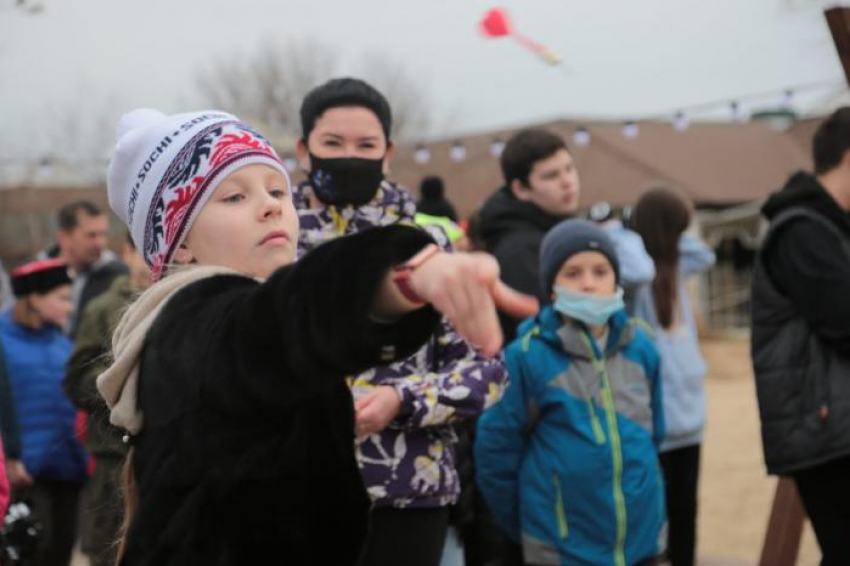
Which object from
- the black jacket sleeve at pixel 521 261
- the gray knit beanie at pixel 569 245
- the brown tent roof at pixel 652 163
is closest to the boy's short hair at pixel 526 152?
the black jacket sleeve at pixel 521 261

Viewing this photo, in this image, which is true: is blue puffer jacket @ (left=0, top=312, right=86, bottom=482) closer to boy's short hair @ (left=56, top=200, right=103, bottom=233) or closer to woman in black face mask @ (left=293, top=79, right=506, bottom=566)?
boy's short hair @ (left=56, top=200, right=103, bottom=233)

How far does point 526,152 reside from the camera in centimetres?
512

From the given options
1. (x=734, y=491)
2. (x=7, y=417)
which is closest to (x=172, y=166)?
(x=7, y=417)

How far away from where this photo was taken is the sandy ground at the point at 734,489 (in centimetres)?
739

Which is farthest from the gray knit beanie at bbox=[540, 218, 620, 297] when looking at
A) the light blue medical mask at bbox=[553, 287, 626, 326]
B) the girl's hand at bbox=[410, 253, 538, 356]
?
the girl's hand at bbox=[410, 253, 538, 356]

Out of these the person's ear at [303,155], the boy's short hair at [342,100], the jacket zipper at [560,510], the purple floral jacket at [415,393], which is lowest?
the jacket zipper at [560,510]

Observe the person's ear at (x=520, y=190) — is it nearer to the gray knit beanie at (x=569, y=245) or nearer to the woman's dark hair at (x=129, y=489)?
the gray knit beanie at (x=569, y=245)

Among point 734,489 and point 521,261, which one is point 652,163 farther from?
point 521,261

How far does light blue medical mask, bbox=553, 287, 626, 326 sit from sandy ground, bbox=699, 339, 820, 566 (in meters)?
2.92

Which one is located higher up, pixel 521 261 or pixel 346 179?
pixel 346 179

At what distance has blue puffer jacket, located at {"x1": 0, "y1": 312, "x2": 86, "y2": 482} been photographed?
19.9 feet

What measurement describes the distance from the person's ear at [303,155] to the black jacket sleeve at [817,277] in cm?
169

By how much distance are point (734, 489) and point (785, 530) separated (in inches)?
158

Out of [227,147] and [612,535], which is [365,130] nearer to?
[227,147]
